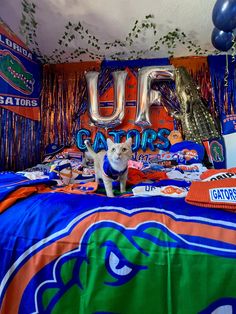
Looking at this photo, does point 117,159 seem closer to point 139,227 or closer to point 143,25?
point 139,227

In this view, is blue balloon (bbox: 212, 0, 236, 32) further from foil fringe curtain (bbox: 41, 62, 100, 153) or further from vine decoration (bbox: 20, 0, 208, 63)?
foil fringe curtain (bbox: 41, 62, 100, 153)

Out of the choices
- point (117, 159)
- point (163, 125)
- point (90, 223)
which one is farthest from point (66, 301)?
point (163, 125)

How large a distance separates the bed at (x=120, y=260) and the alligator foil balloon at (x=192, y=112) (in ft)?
5.41

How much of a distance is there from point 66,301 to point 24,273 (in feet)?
0.49

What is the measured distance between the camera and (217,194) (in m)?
0.73

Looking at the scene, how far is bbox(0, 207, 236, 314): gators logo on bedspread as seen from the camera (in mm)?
565

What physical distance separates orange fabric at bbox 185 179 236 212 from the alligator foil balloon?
1439 mm

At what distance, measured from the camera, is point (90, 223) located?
66cm

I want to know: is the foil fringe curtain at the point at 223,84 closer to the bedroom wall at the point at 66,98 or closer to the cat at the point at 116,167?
Answer: the bedroom wall at the point at 66,98

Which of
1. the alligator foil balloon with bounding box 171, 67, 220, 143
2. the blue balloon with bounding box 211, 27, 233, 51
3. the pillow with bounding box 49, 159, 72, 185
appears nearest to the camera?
the pillow with bounding box 49, 159, 72, 185

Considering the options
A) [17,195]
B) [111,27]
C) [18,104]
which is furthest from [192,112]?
[17,195]

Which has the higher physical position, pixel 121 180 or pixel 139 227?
pixel 121 180

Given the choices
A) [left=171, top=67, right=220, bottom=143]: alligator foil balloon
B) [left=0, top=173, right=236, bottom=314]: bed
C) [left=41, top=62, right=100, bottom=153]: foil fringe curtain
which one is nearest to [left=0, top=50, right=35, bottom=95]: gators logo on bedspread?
[left=41, top=62, right=100, bottom=153]: foil fringe curtain

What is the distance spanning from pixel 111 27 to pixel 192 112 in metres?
1.17
